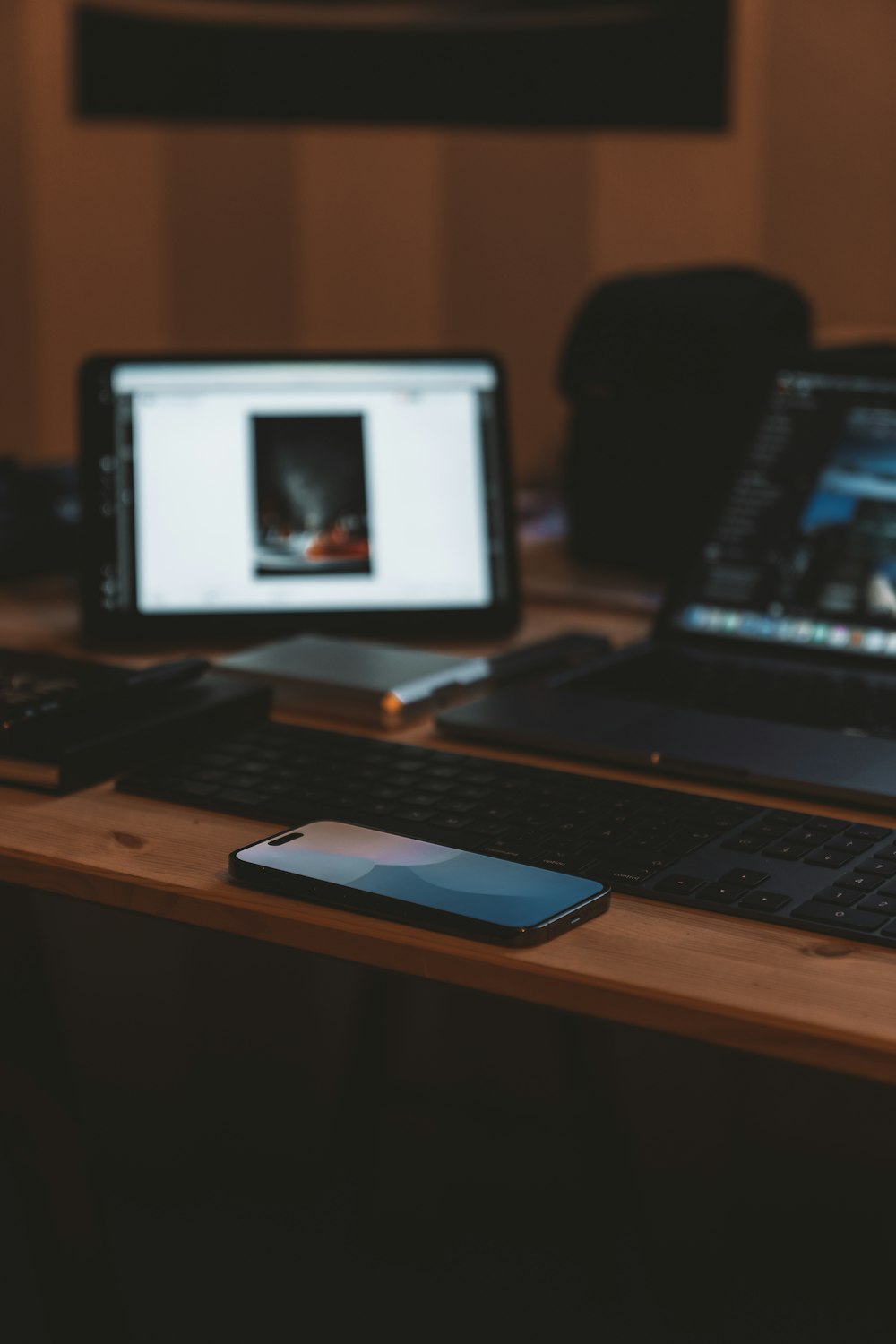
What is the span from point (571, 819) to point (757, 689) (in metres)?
0.30

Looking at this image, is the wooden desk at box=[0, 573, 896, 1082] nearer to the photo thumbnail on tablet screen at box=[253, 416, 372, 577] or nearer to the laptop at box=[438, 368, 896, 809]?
the laptop at box=[438, 368, 896, 809]

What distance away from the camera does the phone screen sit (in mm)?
709

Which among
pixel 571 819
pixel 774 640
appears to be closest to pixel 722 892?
pixel 571 819

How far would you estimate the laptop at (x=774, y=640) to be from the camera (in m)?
0.96

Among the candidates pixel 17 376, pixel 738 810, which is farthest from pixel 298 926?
pixel 17 376

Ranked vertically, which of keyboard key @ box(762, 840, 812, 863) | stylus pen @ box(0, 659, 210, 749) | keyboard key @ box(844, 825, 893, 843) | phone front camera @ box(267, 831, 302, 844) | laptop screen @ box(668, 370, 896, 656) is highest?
laptop screen @ box(668, 370, 896, 656)

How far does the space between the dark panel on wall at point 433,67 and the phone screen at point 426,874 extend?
1.96 meters

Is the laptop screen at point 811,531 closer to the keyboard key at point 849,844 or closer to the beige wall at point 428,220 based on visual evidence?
the keyboard key at point 849,844

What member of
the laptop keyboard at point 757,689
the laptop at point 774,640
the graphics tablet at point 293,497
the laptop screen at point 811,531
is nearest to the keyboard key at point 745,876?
the laptop at point 774,640

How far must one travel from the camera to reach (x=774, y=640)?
118 cm

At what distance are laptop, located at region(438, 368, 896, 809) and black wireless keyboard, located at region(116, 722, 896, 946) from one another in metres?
0.07

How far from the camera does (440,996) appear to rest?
1558mm

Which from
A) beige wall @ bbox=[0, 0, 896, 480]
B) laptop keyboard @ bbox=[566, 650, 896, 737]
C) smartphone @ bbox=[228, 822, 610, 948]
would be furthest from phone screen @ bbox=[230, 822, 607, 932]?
beige wall @ bbox=[0, 0, 896, 480]

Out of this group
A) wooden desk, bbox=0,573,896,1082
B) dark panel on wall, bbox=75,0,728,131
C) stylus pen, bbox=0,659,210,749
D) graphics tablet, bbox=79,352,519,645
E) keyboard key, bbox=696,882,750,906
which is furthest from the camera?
dark panel on wall, bbox=75,0,728,131
